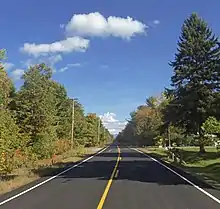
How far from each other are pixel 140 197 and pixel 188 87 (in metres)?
36.0

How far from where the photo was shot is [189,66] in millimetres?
50719

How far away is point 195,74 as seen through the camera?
4969cm

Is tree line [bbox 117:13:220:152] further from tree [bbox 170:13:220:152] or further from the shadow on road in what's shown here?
the shadow on road

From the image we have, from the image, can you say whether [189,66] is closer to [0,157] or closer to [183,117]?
[183,117]

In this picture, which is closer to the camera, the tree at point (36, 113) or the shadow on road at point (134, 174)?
the shadow on road at point (134, 174)

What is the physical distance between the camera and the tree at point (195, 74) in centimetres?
4825

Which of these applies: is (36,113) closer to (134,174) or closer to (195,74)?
(195,74)

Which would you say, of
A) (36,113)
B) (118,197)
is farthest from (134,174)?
(36,113)

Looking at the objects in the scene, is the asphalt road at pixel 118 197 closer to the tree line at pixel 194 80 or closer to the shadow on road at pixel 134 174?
the shadow on road at pixel 134 174

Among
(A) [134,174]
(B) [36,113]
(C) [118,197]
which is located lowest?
(C) [118,197]

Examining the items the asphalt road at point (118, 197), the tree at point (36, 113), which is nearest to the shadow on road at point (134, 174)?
the asphalt road at point (118, 197)

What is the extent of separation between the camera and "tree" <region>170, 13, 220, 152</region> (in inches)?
1900

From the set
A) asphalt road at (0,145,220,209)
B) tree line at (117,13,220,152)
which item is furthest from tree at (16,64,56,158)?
asphalt road at (0,145,220,209)

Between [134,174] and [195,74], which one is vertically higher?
[195,74]
